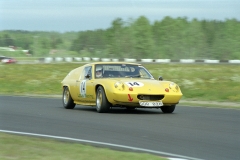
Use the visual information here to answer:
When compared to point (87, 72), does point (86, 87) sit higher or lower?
lower

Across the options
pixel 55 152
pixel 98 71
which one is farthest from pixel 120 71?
pixel 55 152

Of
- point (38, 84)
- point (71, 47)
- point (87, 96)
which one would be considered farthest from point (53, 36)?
point (87, 96)

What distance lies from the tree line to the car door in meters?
60.0

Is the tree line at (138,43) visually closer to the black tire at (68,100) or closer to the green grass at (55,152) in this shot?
the black tire at (68,100)

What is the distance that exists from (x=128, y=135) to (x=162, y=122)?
220 cm

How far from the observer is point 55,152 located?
715 cm

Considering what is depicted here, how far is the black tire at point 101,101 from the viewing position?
13.4 m

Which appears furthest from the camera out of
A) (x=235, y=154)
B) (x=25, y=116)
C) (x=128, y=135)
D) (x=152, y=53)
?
(x=152, y=53)

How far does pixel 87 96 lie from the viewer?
14359 millimetres

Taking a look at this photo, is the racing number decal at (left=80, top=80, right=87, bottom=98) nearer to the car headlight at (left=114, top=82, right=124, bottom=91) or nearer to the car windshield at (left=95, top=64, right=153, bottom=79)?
the car windshield at (left=95, top=64, right=153, bottom=79)

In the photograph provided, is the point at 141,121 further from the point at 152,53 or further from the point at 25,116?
the point at 152,53

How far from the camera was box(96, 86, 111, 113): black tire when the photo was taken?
43.9 ft

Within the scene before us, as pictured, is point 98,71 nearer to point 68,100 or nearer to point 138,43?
point 68,100

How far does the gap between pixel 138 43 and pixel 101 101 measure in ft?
279
